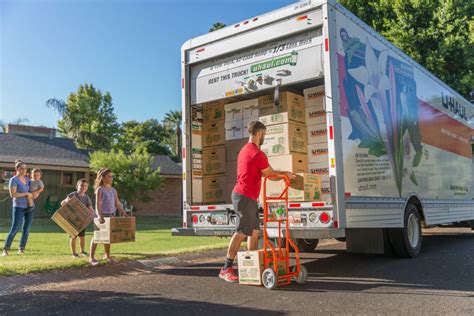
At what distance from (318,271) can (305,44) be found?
333 centimetres

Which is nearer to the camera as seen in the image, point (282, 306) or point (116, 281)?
point (282, 306)

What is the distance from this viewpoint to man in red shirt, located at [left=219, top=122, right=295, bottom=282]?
575 centimetres

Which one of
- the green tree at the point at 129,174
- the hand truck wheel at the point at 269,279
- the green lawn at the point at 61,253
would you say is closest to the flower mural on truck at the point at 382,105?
the hand truck wheel at the point at 269,279

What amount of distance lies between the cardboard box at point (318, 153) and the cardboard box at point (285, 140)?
11cm

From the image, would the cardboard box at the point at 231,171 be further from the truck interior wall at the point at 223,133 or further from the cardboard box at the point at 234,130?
the cardboard box at the point at 234,130

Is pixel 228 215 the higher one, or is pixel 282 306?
pixel 228 215

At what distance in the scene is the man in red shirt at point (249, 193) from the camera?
5754 mm

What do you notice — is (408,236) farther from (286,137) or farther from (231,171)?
(231,171)

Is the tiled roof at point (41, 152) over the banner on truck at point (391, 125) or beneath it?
over

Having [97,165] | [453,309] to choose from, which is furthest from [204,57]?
[97,165]

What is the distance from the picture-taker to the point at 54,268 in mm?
6832

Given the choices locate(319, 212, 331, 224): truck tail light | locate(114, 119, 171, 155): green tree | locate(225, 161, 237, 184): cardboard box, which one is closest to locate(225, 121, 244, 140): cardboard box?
locate(225, 161, 237, 184): cardboard box

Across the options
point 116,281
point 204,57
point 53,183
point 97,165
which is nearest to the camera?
point 116,281

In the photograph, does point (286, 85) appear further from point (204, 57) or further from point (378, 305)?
point (378, 305)
